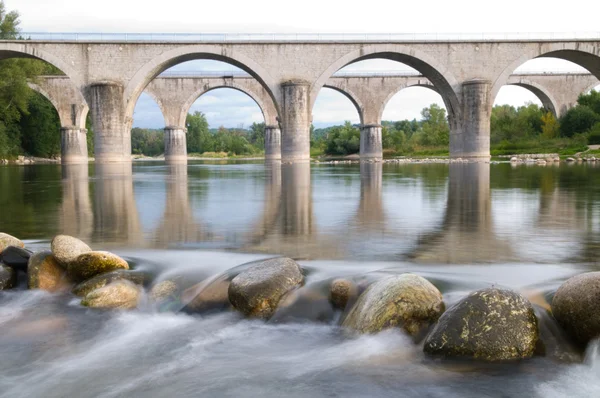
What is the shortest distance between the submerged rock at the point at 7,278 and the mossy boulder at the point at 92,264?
24.1 inches

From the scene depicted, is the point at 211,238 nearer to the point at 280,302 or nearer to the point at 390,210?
the point at 280,302

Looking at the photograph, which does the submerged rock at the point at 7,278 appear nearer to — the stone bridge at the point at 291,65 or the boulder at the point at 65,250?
the boulder at the point at 65,250

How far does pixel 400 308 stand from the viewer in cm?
→ 383

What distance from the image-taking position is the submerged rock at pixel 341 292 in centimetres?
433

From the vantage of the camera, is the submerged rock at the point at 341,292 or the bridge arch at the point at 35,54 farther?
the bridge arch at the point at 35,54

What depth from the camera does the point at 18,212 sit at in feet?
30.1

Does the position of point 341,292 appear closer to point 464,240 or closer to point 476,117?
point 464,240

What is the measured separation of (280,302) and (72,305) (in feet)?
6.10

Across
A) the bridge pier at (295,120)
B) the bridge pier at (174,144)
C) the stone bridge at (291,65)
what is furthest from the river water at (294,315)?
the bridge pier at (174,144)

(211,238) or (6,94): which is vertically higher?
(6,94)

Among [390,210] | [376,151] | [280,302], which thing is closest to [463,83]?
[376,151]

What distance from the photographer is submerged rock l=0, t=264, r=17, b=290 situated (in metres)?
5.18

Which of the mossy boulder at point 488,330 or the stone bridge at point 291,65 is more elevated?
the stone bridge at point 291,65

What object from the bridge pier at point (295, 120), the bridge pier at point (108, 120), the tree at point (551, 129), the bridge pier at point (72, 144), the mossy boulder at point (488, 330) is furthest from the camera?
the bridge pier at point (72, 144)
